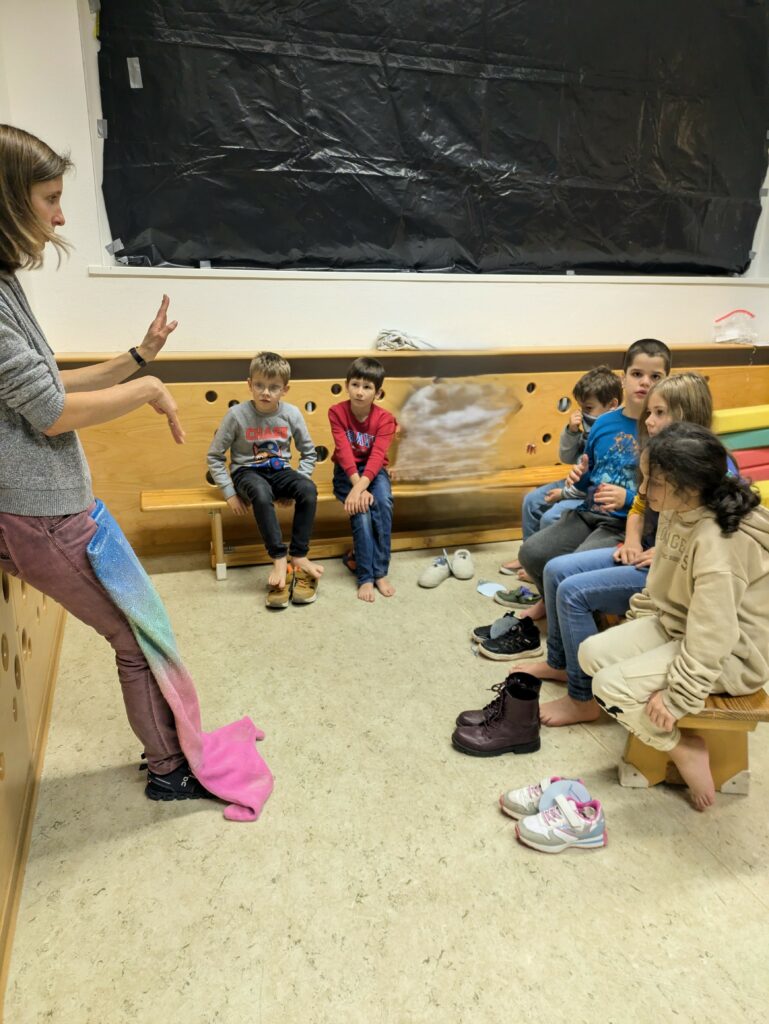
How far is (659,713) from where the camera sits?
1.53 metres

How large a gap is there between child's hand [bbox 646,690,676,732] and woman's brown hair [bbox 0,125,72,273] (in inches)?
61.8

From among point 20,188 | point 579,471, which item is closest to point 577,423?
point 579,471

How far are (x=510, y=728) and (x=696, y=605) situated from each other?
0.64m

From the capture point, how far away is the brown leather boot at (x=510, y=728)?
1.86 metres

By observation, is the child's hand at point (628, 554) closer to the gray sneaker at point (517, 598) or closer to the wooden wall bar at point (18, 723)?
the gray sneaker at point (517, 598)

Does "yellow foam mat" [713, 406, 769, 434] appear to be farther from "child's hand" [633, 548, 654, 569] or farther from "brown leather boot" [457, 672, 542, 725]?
"brown leather boot" [457, 672, 542, 725]

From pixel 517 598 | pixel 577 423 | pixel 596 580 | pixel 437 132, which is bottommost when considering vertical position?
pixel 517 598

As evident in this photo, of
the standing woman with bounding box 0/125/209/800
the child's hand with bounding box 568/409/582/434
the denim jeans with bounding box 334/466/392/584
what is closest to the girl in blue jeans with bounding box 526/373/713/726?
the child's hand with bounding box 568/409/582/434

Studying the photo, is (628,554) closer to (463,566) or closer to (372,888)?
(463,566)

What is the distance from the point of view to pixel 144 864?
1.51 metres

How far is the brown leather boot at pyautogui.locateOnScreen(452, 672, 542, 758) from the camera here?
1862 millimetres

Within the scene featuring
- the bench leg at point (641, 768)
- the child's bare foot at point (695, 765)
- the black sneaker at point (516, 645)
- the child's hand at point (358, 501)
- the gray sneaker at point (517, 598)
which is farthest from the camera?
the child's hand at point (358, 501)

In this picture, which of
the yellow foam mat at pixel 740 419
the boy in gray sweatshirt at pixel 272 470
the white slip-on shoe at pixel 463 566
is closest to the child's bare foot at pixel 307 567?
the boy in gray sweatshirt at pixel 272 470

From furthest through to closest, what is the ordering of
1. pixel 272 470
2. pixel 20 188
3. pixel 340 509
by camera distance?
pixel 340 509
pixel 272 470
pixel 20 188
